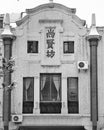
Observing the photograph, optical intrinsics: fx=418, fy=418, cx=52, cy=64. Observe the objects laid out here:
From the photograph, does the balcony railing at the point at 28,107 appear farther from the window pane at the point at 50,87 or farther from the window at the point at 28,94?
the window pane at the point at 50,87

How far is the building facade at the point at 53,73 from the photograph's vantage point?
26359 mm

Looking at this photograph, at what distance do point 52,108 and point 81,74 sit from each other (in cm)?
285

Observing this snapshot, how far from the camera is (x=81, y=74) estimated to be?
2680 centimetres

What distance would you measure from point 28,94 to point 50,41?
12.2ft

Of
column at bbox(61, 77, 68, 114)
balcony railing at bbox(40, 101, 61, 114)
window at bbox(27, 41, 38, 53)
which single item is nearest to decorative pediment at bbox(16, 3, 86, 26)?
window at bbox(27, 41, 38, 53)

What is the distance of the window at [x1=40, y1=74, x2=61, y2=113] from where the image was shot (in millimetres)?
26672

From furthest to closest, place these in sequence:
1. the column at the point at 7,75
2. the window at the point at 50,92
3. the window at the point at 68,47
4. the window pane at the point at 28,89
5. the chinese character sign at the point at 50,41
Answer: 1. the window at the point at 68,47
2. the chinese character sign at the point at 50,41
3. the window pane at the point at 28,89
4. the window at the point at 50,92
5. the column at the point at 7,75

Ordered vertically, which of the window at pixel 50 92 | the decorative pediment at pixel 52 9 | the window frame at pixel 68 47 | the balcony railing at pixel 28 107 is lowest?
the balcony railing at pixel 28 107

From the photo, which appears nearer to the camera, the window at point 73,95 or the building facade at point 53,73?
the building facade at point 53,73

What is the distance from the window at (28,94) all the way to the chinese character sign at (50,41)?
6.67 ft

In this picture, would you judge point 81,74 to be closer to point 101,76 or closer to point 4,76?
point 101,76

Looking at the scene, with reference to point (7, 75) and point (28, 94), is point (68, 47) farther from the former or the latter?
point (7, 75)

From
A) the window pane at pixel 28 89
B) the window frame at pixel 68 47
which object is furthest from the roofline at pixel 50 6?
the window pane at pixel 28 89

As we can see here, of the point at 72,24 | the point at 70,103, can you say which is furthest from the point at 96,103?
the point at 72,24
